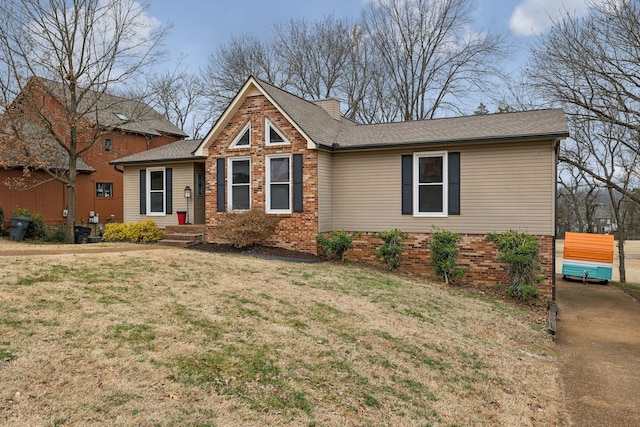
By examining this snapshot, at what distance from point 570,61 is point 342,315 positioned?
12.4m

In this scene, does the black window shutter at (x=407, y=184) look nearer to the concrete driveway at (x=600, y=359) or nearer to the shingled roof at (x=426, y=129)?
the shingled roof at (x=426, y=129)

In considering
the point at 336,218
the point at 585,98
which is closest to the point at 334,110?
the point at 336,218

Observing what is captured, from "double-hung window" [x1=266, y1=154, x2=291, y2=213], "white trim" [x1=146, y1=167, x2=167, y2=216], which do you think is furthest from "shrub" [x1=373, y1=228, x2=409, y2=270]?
"white trim" [x1=146, y1=167, x2=167, y2=216]

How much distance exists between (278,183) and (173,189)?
4752 millimetres

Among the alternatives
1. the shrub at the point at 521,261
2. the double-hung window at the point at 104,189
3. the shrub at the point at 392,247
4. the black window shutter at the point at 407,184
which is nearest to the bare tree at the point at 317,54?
the double-hung window at the point at 104,189

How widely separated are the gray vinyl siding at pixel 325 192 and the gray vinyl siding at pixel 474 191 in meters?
0.17

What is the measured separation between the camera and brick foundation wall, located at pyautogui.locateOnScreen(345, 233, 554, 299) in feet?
38.6

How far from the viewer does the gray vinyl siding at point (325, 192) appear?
13570 millimetres

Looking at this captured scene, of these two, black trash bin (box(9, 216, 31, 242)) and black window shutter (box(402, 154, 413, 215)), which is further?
black trash bin (box(9, 216, 31, 242))

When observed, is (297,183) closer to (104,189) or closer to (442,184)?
(442,184)

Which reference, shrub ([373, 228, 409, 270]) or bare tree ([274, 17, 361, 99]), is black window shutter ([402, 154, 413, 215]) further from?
bare tree ([274, 17, 361, 99])

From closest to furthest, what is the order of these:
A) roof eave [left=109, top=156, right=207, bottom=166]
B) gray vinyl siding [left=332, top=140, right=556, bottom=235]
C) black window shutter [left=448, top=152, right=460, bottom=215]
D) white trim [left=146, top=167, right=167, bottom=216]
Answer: gray vinyl siding [left=332, top=140, right=556, bottom=235], black window shutter [left=448, top=152, right=460, bottom=215], roof eave [left=109, top=156, right=207, bottom=166], white trim [left=146, top=167, right=167, bottom=216]

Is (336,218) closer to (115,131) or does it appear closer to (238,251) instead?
(238,251)

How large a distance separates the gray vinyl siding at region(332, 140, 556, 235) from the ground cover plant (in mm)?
3608
